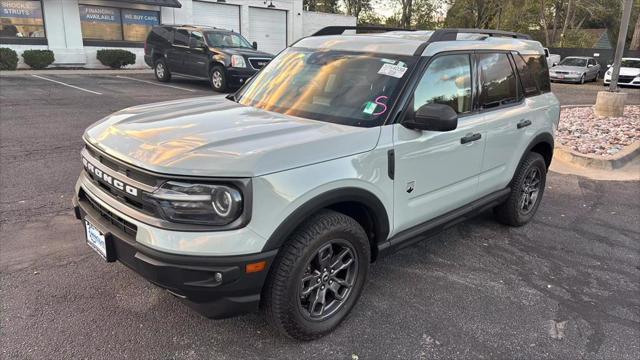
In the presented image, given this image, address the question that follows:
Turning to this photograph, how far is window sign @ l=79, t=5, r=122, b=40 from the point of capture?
2000cm

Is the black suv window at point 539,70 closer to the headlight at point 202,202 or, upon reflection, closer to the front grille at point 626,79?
the headlight at point 202,202

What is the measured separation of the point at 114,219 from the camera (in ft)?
8.75

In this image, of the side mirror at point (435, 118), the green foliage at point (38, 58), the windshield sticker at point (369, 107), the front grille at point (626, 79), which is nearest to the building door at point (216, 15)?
the green foliage at point (38, 58)

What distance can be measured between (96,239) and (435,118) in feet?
6.96

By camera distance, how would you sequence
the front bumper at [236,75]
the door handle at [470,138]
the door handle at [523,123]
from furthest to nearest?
the front bumper at [236,75] < the door handle at [523,123] < the door handle at [470,138]

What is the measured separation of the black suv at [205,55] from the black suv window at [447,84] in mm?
10127

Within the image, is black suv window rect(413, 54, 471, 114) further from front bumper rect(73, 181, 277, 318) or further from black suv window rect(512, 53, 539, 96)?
front bumper rect(73, 181, 277, 318)

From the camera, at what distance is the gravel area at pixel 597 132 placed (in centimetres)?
820

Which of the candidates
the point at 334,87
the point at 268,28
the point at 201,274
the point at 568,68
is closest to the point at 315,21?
the point at 268,28

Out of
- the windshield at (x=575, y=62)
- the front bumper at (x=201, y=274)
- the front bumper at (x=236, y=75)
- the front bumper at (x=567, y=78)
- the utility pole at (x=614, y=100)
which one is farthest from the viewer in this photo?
the windshield at (x=575, y=62)

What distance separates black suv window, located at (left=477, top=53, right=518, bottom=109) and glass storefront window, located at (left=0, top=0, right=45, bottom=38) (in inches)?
784

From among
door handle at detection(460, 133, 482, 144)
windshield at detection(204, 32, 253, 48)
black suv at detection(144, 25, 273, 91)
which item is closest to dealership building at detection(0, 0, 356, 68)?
black suv at detection(144, 25, 273, 91)

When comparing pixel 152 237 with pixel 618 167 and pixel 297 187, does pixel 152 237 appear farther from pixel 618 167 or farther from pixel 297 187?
pixel 618 167

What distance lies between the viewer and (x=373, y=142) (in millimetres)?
2904
